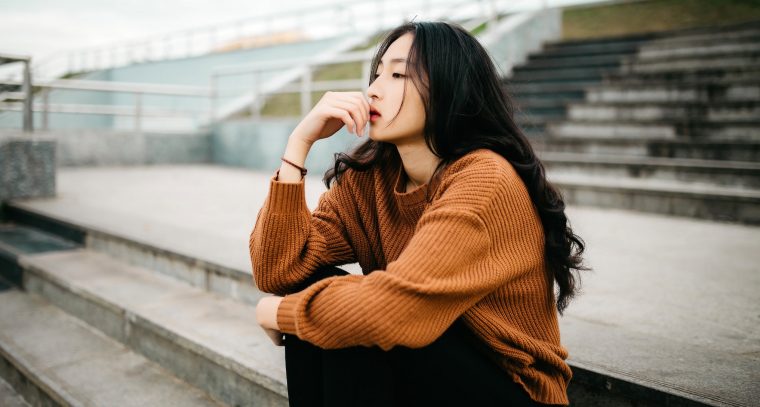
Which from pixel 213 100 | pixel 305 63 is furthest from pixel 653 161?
pixel 213 100

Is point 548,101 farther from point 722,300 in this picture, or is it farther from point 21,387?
point 21,387

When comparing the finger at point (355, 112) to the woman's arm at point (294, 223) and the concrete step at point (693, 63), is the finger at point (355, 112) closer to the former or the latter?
the woman's arm at point (294, 223)

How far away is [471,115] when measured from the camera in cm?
136

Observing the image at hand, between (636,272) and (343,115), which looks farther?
(636,272)

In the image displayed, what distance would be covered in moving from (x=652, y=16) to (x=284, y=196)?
11300mm

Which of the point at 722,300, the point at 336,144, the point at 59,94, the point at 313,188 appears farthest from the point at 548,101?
the point at 59,94

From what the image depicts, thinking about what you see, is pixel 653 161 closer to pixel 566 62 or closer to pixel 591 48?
pixel 566 62

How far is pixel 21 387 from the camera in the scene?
2.47m

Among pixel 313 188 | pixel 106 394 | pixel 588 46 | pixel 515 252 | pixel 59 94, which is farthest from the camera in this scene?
pixel 59 94

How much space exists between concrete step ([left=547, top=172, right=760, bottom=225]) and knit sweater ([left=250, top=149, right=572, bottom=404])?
10.9ft

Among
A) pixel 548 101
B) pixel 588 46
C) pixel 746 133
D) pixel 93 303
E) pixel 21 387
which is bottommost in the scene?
pixel 21 387

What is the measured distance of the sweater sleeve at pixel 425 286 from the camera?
1.12 metres

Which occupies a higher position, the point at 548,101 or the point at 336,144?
the point at 548,101

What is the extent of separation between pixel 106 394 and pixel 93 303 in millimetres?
792
